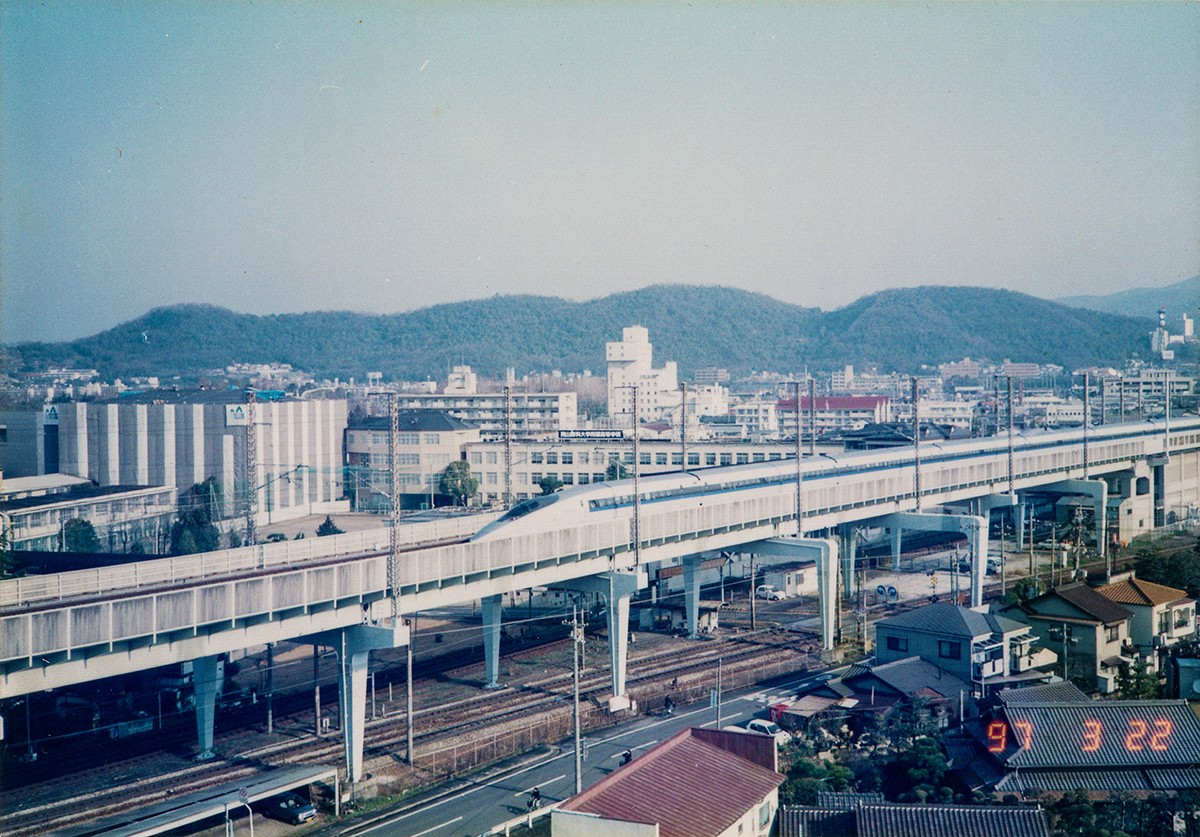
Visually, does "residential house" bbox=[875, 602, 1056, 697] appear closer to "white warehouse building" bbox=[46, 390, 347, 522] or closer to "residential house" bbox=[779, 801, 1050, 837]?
"residential house" bbox=[779, 801, 1050, 837]

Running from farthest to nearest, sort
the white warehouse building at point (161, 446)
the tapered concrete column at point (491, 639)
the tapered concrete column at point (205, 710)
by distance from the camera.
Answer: the white warehouse building at point (161, 446) → the tapered concrete column at point (491, 639) → the tapered concrete column at point (205, 710)

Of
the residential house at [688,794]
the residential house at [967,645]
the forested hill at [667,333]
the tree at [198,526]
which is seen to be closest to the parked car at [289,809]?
the residential house at [688,794]

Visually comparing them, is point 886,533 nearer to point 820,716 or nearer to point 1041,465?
point 1041,465

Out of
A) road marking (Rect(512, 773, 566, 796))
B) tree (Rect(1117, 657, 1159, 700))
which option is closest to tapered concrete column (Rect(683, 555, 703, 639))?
tree (Rect(1117, 657, 1159, 700))

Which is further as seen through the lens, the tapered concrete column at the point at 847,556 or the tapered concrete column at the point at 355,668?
the tapered concrete column at the point at 847,556

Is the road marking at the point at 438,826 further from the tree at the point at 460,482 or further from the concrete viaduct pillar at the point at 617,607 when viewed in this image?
the tree at the point at 460,482

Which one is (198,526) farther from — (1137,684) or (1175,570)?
(1175,570)

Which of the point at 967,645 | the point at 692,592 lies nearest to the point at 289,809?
the point at 967,645
